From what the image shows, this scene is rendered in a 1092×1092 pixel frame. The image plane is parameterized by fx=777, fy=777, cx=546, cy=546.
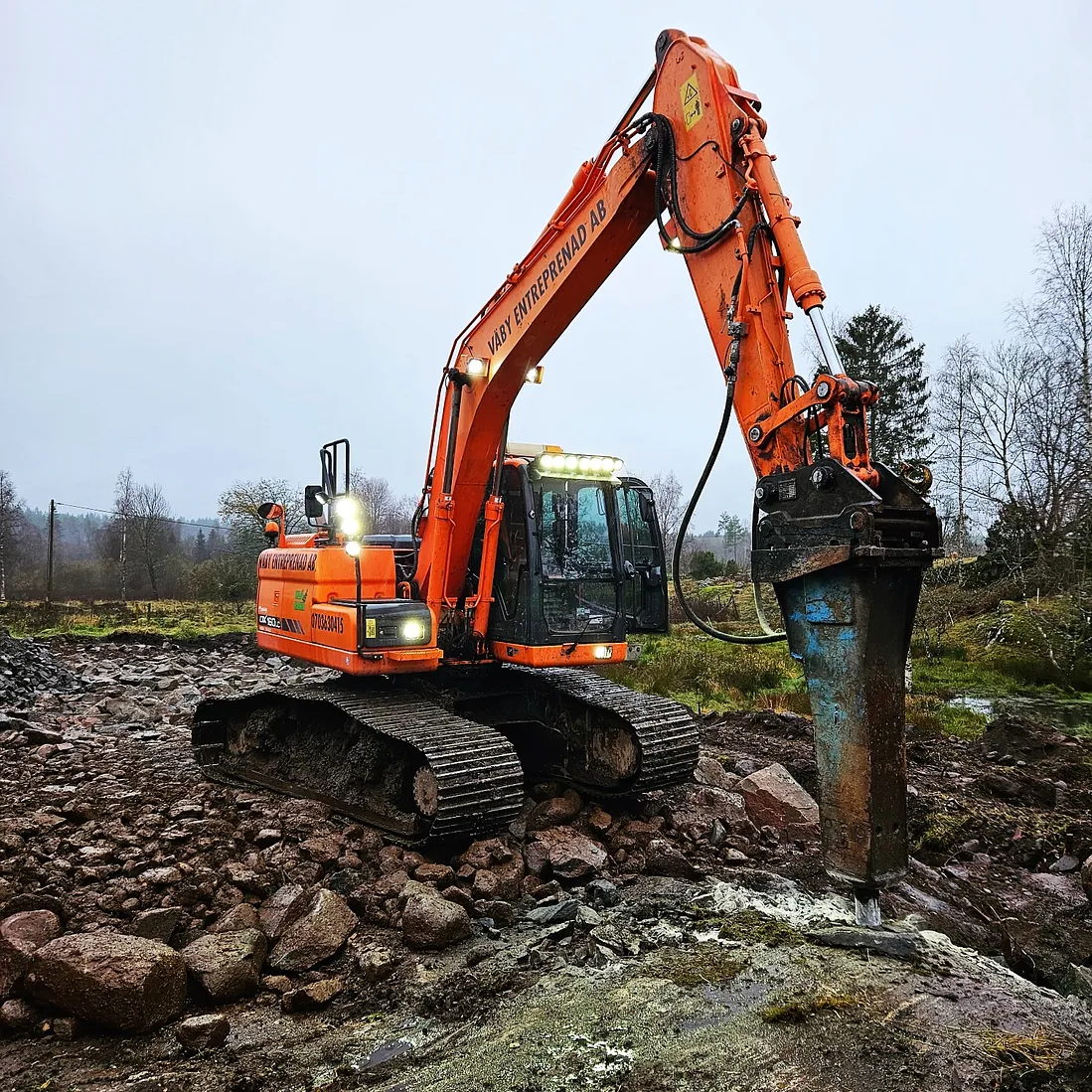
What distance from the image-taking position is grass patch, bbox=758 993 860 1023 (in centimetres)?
318

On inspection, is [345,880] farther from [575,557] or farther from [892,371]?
[892,371]

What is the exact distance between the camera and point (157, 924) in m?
3.98

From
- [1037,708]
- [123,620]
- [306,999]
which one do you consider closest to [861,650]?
[306,999]

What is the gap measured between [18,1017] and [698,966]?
3.01 m

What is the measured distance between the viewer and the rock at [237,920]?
13.2ft

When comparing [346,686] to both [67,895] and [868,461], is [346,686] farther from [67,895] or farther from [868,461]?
[868,461]

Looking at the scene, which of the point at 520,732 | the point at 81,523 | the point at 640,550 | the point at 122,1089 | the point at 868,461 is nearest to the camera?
the point at 122,1089

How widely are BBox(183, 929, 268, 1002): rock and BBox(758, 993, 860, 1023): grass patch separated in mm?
2334

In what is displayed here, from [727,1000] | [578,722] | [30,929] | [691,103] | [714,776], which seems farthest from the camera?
[714,776]

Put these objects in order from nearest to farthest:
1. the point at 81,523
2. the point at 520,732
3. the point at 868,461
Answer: the point at 868,461, the point at 520,732, the point at 81,523

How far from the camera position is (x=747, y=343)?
3807mm

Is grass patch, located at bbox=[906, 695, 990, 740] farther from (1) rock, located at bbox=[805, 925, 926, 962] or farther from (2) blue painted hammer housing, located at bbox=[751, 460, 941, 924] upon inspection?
(2) blue painted hammer housing, located at bbox=[751, 460, 941, 924]

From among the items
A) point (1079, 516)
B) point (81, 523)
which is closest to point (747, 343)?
point (1079, 516)

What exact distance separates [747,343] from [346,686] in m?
4.34
